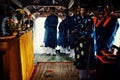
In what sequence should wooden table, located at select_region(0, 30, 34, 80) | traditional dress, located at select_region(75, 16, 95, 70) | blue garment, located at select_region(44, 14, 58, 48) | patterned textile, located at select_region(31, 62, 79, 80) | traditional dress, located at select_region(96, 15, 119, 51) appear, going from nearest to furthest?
wooden table, located at select_region(0, 30, 34, 80), traditional dress, located at select_region(96, 15, 119, 51), traditional dress, located at select_region(75, 16, 95, 70), patterned textile, located at select_region(31, 62, 79, 80), blue garment, located at select_region(44, 14, 58, 48)

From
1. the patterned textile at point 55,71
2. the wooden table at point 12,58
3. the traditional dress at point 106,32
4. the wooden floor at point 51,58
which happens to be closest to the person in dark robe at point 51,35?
the wooden floor at point 51,58

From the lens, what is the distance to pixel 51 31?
362 inches

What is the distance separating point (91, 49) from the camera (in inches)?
207

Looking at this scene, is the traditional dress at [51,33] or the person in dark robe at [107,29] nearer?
the person in dark robe at [107,29]

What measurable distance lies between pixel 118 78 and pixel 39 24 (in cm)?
1630

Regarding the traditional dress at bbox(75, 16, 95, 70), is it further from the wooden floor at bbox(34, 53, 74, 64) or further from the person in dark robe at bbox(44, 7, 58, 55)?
the person in dark robe at bbox(44, 7, 58, 55)

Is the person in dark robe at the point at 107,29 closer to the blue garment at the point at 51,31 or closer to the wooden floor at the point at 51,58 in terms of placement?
the wooden floor at the point at 51,58

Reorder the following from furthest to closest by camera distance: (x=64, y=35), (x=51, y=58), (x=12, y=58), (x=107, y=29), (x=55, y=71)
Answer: (x=64, y=35), (x=51, y=58), (x=55, y=71), (x=107, y=29), (x=12, y=58)

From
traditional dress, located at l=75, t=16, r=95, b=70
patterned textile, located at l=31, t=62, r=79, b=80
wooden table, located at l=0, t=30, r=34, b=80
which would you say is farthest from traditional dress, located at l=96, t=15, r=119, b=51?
wooden table, located at l=0, t=30, r=34, b=80

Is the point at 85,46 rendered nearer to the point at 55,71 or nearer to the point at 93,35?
the point at 93,35

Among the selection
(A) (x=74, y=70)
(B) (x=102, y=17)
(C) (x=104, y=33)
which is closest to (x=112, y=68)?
(C) (x=104, y=33)

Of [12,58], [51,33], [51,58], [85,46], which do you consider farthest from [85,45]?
[51,33]

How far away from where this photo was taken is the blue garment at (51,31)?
909cm

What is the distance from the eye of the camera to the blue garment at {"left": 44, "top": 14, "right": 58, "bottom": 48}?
9086 millimetres
